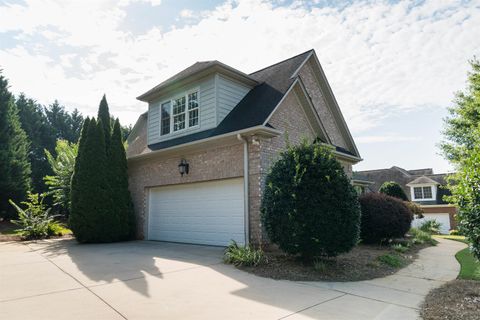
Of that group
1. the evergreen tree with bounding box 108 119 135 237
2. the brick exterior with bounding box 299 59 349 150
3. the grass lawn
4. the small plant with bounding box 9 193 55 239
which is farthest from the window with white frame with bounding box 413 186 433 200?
the small plant with bounding box 9 193 55 239

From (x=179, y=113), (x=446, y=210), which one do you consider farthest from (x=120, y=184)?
(x=446, y=210)

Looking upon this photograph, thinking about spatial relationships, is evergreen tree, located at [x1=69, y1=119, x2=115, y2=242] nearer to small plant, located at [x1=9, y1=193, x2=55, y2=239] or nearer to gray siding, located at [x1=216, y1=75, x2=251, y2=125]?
small plant, located at [x1=9, y1=193, x2=55, y2=239]

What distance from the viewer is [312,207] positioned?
255 inches

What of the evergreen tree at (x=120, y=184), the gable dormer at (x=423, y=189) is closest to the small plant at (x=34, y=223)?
the evergreen tree at (x=120, y=184)

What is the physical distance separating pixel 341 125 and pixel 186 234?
9331mm

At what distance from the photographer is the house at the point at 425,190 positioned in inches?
944

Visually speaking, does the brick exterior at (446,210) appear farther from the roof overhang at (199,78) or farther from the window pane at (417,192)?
the roof overhang at (199,78)

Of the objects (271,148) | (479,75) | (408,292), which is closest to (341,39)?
(271,148)

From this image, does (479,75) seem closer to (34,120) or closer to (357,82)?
(357,82)

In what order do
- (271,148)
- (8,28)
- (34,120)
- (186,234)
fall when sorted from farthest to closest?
(34,120) → (186,234) → (271,148) → (8,28)

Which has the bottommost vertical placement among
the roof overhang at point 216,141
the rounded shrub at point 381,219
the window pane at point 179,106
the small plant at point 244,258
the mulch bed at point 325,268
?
the mulch bed at point 325,268

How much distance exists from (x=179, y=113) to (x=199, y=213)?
434cm

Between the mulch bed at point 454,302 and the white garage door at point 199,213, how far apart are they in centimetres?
507

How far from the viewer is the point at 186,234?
10633 mm
